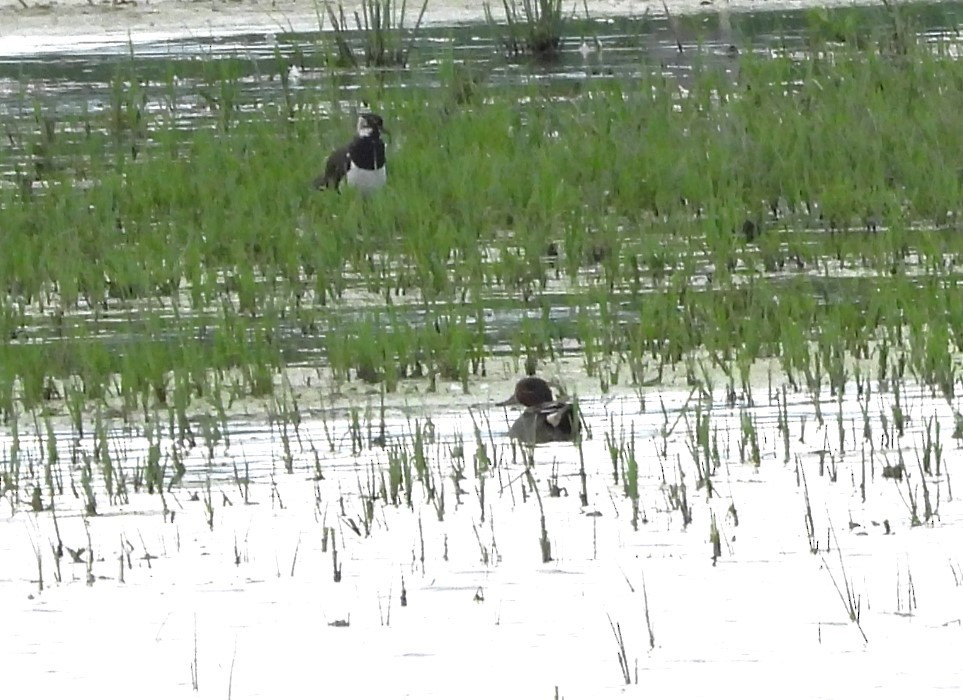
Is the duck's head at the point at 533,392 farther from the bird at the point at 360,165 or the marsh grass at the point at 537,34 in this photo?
the marsh grass at the point at 537,34

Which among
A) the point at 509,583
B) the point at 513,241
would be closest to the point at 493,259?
the point at 513,241

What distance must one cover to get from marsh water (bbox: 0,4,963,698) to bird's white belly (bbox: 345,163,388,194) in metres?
2.94

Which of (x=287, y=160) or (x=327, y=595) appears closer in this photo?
(x=327, y=595)

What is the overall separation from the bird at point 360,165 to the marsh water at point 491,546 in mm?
2967

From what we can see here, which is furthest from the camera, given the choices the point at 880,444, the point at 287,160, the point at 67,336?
the point at 287,160

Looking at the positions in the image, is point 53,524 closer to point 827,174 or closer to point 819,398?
point 819,398

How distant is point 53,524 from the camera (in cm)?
480

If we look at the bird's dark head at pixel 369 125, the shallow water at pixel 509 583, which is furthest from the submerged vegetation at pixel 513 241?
the shallow water at pixel 509 583

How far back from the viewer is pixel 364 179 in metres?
9.34

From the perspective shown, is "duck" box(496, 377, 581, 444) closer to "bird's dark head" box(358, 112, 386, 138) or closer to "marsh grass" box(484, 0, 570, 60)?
"bird's dark head" box(358, 112, 386, 138)

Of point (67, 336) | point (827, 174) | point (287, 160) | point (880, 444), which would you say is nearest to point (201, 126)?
point (287, 160)

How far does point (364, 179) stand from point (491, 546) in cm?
503

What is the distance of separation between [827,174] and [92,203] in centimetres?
335

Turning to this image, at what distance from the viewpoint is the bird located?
9.35 meters
